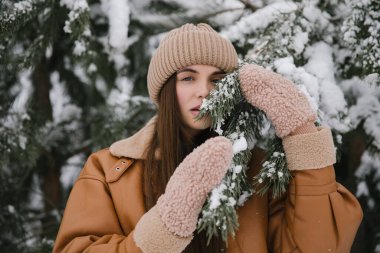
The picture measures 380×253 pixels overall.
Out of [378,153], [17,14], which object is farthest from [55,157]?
[378,153]

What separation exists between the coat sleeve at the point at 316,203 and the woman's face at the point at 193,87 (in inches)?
15.3

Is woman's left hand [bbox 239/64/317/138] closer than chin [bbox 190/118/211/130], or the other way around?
woman's left hand [bbox 239/64/317/138]

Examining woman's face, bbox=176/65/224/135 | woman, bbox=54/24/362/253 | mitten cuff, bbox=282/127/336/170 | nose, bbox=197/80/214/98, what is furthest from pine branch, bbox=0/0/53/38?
mitten cuff, bbox=282/127/336/170

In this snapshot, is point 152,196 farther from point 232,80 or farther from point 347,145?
point 347,145

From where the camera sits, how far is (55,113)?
3.11m

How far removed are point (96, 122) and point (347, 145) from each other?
5.23 ft

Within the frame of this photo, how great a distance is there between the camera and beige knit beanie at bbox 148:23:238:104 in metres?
1.70

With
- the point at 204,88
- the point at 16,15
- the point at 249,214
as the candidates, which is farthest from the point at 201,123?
the point at 16,15

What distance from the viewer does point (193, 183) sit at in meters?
1.21

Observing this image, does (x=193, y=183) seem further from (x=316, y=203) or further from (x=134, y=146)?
(x=134, y=146)

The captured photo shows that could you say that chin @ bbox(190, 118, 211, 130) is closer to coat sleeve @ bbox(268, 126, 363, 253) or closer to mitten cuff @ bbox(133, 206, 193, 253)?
coat sleeve @ bbox(268, 126, 363, 253)

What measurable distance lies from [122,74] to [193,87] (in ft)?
4.16

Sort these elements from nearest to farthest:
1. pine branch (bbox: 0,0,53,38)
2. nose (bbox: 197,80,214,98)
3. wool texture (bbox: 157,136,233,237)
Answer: wool texture (bbox: 157,136,233,237) < nose (bbox: 197,80,214,98) < pine branch (bbox: 0,0,53,38)

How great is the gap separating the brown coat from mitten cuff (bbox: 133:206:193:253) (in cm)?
6
